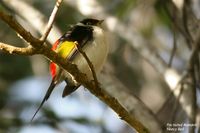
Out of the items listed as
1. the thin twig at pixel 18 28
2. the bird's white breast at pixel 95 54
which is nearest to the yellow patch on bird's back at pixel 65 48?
the bird's white breast at pixel 95 54

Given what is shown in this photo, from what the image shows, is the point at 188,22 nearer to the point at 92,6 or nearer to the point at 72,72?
the point at 92,6

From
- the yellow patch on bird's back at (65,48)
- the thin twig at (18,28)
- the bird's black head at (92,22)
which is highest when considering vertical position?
the bird's black head at (92,22)

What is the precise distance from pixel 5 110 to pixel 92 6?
145cm

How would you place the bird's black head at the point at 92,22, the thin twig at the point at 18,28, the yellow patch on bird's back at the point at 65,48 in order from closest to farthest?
the thin twig at the point at 18,28 < the yellow patch on bird's back at the point at 65,48 < the bird's black head at the point at 92,22

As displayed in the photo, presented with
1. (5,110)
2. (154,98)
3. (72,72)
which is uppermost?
(154,98)

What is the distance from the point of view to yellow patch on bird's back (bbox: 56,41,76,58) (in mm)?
3350

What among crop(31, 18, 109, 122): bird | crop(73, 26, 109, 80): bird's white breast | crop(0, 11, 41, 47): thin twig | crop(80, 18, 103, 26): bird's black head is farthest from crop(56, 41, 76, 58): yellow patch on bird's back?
crop(0, 11, 41, 47): thin twig

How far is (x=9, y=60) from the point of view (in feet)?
20.1

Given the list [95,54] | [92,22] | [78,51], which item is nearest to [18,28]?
[78,51]

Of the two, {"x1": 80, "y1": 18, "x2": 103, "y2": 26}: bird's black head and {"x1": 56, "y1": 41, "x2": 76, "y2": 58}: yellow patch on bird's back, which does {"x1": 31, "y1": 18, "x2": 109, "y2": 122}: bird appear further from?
{"x1": 80, "y1": 18, "x2": 103, "y2": 26}: bird's black head

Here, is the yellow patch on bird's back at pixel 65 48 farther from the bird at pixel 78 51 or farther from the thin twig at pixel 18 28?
the thin twig at pixel 18 28

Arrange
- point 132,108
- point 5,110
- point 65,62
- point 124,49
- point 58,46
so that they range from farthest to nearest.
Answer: point 124,49 → point 5,110 → point 132,108 → point 58,46 → point 65,62

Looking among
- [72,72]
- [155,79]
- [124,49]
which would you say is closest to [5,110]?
[124,49]

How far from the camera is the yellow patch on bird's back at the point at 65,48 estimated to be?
3350mm
